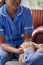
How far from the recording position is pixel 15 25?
1781 mm

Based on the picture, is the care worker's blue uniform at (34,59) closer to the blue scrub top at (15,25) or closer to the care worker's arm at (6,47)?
the care worker's arm at (6,47)

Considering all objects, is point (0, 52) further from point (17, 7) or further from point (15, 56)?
point (17, 7)

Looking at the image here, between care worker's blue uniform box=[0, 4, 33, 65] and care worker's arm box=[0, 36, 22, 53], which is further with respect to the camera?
care worker's blue uniform box=[0, 4, 33, 65]

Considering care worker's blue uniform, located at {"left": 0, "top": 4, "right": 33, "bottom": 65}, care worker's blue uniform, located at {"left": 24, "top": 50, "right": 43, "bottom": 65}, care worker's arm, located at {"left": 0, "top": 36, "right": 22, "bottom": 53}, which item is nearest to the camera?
care worker's blue uniform, located at {"left": 24, "top": 50, "right": 43, "bottom": 65}

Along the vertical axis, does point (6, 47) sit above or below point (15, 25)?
below

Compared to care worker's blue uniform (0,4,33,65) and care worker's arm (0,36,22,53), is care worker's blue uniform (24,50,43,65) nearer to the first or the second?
care worker's arm (0,36,22,53)

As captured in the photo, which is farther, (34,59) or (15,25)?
(15,25)

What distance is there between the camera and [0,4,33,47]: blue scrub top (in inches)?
69.1

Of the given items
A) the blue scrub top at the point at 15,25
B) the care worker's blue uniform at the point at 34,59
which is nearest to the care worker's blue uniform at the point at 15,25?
the blue scrub top at the point at 15,25

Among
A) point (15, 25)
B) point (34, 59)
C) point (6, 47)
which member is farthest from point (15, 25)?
point (34, 59)

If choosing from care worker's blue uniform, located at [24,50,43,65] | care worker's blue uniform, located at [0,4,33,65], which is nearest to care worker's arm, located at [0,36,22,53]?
care worker's blue uniform, located at [0,4,33,65]

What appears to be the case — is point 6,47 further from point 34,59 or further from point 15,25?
point 34,59

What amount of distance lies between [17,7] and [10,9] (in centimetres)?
7

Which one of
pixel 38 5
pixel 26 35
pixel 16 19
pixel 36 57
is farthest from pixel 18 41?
pixel 38 5
